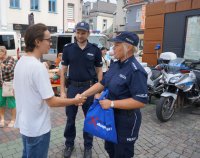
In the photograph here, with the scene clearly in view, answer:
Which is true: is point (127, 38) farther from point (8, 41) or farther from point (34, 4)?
point (34, 4)

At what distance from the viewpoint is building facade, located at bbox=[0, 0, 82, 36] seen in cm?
2130

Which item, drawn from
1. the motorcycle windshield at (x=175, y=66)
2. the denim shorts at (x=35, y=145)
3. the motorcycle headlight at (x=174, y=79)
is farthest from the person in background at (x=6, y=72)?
the motorcycle windshield at (x=175, y=66)

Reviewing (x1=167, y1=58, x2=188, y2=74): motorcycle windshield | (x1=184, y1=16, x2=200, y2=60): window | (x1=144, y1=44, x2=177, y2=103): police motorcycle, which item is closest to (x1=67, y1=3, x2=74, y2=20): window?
(x1=184, y1=16, x2=200, y2=60): window

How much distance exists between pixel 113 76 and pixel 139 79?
307 mm

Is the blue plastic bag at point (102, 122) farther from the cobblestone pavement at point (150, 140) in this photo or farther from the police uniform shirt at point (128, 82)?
the cobblestone pavement at point (150, 140)

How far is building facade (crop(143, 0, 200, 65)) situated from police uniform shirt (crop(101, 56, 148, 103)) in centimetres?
637

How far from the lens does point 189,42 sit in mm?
8109

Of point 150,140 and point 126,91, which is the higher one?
point 126,91

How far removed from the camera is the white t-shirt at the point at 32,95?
2008mm

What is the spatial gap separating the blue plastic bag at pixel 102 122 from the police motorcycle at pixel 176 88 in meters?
2.89

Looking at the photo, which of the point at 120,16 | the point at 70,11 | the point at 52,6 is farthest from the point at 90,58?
the point at 120,16

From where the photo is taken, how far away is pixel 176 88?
Result: 5363 millimetres

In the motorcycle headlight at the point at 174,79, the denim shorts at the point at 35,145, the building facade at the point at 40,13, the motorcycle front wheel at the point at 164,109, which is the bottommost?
the motorcycle front wheel at the point at 164,109

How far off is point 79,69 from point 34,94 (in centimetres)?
138
